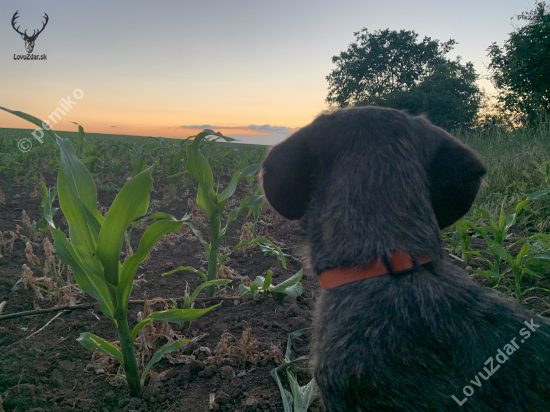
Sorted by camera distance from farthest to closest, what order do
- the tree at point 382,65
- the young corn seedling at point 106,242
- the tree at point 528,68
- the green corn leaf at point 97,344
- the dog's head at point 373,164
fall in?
the tree at point 382,65, the tree at point 528,68, the green corn leaf at point 97,344, the young corn seedling at point 106,242, the dog's head at point 373,164

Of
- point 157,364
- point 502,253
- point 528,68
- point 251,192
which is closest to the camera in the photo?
point 157,364

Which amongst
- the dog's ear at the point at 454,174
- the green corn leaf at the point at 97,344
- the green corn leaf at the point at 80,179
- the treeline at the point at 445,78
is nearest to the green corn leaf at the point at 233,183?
the green corn leaf at the point at 80,179

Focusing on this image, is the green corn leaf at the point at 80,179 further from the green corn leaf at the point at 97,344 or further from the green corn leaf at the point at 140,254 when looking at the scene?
the green corn leaf at the point at 97,344

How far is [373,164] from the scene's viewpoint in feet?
4.50

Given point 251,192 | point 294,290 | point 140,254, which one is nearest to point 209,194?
point 294,290

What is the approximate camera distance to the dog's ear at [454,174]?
155 cm

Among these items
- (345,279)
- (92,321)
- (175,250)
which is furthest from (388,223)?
(175,250)

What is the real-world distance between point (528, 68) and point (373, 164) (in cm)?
2516

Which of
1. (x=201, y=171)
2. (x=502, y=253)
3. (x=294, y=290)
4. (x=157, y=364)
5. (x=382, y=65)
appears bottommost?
(x=157, y=364)

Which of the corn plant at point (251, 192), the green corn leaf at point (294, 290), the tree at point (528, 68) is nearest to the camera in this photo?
the green corn leaf at point (294, 290)

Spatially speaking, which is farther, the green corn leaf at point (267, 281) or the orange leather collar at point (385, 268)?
the green corn leaf at point (267, 281)

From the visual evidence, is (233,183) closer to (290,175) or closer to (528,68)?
(290,175)

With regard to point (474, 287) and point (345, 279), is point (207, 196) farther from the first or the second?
point (474, 287)

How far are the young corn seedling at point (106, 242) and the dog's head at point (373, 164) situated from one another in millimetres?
566
